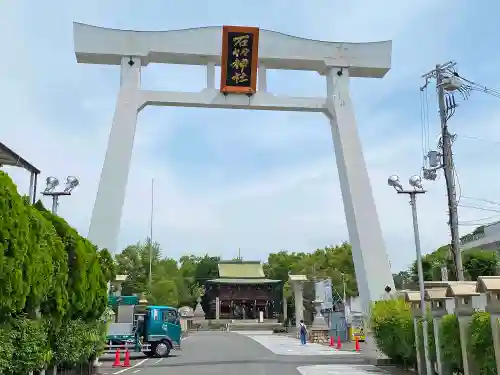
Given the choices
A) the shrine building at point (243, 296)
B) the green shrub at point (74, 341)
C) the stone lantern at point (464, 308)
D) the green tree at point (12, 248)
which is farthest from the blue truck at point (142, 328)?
the shrine building at point (243, 296)

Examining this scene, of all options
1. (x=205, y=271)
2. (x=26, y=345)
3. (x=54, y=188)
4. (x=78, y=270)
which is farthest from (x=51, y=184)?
(x=205, y=271)

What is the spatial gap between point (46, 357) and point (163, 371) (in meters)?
7.64

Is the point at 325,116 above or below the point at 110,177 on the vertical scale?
above

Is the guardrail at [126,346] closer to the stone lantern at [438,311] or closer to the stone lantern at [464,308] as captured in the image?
the stone lantern at [438,311]

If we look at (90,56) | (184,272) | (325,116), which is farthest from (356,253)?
(184,272)

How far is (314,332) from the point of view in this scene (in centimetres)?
3412

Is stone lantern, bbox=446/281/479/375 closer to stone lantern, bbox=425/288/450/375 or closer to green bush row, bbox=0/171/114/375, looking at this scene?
stone lantern, bbox=425/288/450/375

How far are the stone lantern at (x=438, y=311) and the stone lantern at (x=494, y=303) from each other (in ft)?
8.89

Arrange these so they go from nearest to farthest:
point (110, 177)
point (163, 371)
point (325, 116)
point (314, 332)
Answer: point (163, 371), point (110, 177), point (325, 116), point (314, 332)

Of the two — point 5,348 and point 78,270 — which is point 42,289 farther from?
point 78,270

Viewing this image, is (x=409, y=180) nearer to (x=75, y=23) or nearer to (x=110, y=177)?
(x=110, y=177)

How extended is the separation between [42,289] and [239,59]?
525 inches

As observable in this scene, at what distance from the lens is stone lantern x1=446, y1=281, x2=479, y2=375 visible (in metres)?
10.4

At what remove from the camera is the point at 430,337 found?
1335 centimetres
